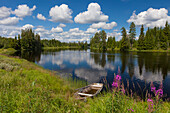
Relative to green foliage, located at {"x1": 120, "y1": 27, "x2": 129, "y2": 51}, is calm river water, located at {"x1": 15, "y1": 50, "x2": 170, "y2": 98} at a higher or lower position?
lower

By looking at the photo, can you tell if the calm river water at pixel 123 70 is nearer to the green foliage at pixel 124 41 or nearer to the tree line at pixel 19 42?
the green foliage at pixel 124 41

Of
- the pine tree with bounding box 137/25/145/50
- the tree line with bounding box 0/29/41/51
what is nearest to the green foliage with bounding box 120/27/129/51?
the pine tree with bounding box 137/25/145/50

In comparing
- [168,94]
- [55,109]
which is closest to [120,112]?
[55,109]

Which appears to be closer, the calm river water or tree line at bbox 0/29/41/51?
the calm river water

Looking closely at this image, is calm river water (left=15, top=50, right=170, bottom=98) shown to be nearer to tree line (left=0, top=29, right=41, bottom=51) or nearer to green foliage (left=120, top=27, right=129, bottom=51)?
green foliage (left=120, top=27, right=129, bottom=51)

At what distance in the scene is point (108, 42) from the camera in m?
108

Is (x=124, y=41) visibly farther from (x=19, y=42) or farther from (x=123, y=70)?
(x=19, y=42)

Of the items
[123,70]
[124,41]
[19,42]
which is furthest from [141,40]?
[19,42]

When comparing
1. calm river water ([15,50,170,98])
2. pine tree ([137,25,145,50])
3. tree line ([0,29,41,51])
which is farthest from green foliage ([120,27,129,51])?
tree line ([0,29,41,51])

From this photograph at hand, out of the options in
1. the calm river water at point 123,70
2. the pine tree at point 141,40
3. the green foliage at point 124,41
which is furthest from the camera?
the green foliage at point 124,41

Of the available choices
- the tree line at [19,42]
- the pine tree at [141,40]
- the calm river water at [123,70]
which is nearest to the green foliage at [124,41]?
the pine tree at [141,40]

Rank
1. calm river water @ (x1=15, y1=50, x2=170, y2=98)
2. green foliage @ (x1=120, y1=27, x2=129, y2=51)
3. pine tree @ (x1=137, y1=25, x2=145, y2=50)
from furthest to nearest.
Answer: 1. green foliage @ (x1=120, y1=27, x2=129, y2=51)
2. pine tree @ (x1=137, y1=25, x2=145, y2=50)
3. calm river water @ (x1=15, y1=50, x2=170, y2=98)

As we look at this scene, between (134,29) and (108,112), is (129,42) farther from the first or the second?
(108,112)

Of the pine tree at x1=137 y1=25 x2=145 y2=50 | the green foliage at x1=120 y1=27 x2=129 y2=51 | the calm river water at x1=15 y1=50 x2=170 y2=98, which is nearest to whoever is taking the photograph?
the calm river water at x1=15 y1=50 x2=170 y2=98
